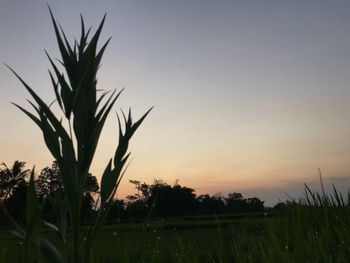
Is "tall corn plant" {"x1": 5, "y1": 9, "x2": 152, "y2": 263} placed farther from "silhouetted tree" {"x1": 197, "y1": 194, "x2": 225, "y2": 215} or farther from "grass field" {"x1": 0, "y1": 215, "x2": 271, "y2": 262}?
"silhouetted tree" {"x1": 197, "y1": 194, "x2": 225, "y2": 215}

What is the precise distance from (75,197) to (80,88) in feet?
1.07

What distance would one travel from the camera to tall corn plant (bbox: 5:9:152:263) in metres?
1.38

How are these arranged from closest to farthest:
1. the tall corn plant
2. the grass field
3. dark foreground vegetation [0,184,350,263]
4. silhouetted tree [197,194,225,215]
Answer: the tall corn plant
dark foreground vegetation [0,184,350,263]
the grass field
silhouetted tree [197,194,225,215]

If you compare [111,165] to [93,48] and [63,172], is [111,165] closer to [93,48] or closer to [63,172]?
[63,172]

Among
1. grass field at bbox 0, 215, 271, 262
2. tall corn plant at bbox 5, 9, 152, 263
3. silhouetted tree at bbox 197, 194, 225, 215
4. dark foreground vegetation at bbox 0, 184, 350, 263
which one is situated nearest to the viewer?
tall corn plant at bbox 5, 9, 152, 263

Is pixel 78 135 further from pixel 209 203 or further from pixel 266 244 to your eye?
pixel 209 203

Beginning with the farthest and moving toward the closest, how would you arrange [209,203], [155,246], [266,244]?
1. [209,203]
2. [266,244]
3. [155,246]

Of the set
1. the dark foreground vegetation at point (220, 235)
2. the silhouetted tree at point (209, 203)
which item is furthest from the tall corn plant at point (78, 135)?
the silhouetted tree at point (209, 203)

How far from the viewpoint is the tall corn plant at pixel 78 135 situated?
4.51ft

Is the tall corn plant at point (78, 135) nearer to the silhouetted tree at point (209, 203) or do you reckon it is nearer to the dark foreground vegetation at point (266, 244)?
the dark foreground vegetation at point (266, 244)

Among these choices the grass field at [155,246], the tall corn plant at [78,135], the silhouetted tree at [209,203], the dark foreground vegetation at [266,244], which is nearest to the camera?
the tall corn plant at [78,135]

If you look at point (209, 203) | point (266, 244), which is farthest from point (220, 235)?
point (209, 203)

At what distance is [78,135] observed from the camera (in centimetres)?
142

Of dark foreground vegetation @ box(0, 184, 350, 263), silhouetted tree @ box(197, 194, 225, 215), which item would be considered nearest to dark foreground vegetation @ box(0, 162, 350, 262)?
dark foreground vegetation @ box(0, 184, 350, 263)
